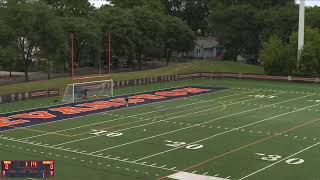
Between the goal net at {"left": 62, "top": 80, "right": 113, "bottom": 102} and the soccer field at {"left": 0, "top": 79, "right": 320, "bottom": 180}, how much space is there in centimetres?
200

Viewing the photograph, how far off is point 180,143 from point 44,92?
23.3m

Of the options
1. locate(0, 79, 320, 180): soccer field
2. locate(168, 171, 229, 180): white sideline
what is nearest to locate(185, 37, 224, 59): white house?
locate(0, 79, 320, 180): soccer field

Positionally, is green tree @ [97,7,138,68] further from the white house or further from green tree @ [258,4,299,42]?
the white house

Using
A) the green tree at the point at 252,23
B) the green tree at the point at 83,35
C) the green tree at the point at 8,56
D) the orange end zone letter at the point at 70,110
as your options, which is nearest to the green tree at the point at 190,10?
the green tree at the point at 252,23

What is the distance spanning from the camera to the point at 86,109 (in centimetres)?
3962

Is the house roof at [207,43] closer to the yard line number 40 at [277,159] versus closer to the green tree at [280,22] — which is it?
the green tree at [280,22]

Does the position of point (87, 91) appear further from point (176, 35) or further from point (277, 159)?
point (176, 35)

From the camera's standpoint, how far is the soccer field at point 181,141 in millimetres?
21922

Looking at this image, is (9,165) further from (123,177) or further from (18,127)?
(18,127)

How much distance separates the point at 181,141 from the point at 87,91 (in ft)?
66.3

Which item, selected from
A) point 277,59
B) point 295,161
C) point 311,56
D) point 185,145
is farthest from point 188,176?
point 277,59

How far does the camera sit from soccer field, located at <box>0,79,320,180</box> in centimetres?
2192

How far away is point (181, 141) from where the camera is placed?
27.9 m
